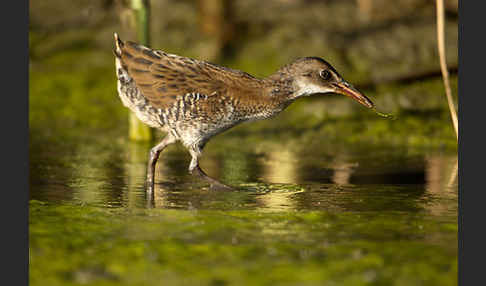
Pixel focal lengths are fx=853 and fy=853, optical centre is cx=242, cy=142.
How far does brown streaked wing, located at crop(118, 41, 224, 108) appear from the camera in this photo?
902cm

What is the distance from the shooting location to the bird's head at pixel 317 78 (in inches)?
358

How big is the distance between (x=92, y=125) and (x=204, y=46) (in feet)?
13.6

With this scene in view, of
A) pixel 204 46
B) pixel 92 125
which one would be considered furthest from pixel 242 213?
pixel 204 46

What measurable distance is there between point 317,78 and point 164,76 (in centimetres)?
164

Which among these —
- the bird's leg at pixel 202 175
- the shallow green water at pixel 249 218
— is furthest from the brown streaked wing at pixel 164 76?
the shallow green water at pixel 249 218

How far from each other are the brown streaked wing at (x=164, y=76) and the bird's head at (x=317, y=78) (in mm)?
821

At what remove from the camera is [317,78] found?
359 inches

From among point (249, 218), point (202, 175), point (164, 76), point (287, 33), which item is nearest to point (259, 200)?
point (249, 218)

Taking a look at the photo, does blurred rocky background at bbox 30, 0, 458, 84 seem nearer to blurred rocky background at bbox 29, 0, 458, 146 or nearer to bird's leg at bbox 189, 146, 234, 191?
blurred rocky background at bbox 29, 0, 458, 146

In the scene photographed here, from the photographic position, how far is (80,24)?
59.7 ft

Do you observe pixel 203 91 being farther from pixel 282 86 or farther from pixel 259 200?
pixel 259 200

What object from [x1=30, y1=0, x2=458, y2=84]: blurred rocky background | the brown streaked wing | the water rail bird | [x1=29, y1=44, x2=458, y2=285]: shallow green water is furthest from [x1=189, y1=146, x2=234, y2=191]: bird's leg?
[x1=30, y1=0, x2=458, y2=84]: blurred rocky background

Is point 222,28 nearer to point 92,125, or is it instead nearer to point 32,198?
point 92,125

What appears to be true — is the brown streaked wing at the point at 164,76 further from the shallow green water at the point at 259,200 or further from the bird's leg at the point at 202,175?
the shallow green water at the point at 259,200
